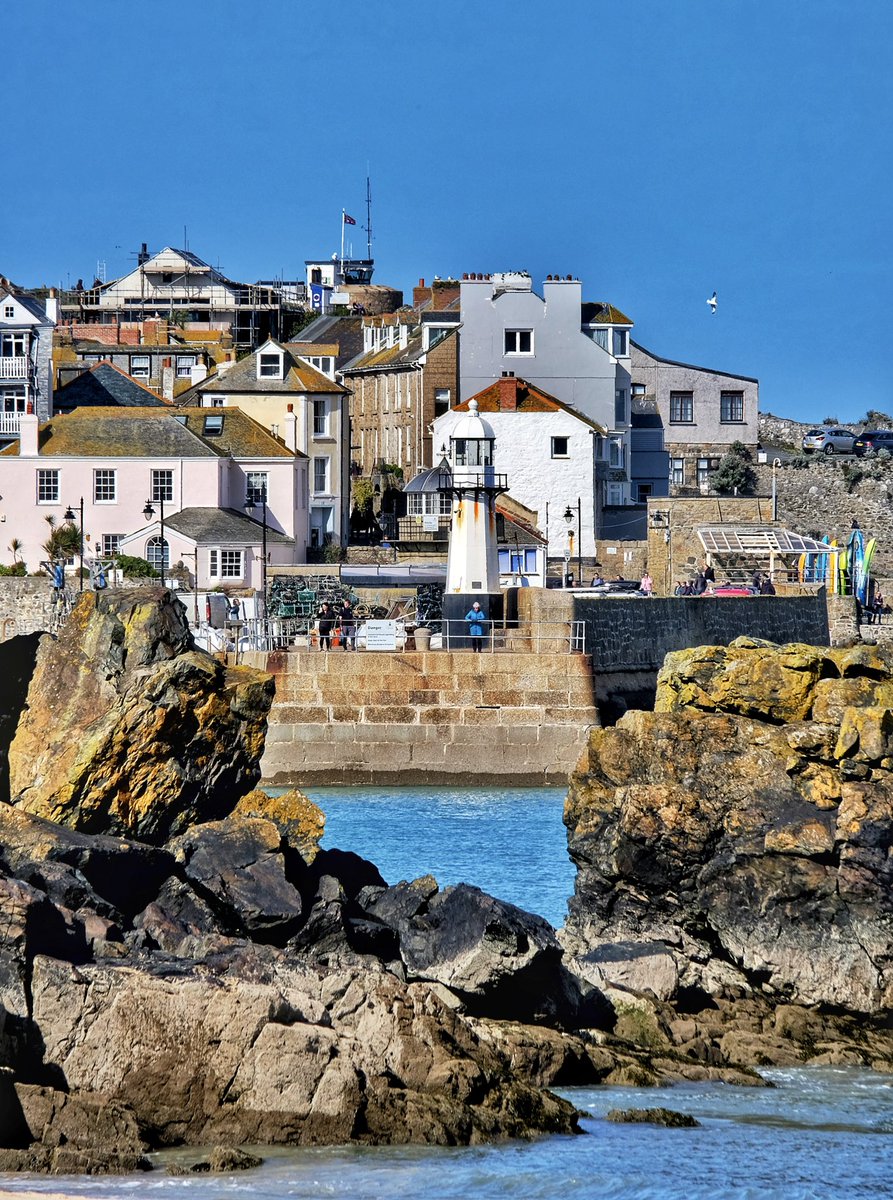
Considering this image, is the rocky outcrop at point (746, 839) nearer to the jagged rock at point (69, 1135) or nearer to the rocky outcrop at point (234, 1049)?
the rocky outcrop at point (234, 1049)

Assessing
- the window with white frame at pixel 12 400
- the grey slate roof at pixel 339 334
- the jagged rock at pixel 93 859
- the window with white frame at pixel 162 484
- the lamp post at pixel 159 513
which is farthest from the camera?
the grey slate roof at pixel 339 334

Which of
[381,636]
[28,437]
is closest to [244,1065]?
[381,636]

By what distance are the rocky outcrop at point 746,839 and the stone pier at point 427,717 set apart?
45.3 ft

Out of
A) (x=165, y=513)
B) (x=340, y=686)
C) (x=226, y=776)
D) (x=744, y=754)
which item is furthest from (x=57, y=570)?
(x=744, y=754)

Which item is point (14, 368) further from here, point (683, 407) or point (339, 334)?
point (339, 334)

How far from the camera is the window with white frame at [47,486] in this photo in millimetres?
51469

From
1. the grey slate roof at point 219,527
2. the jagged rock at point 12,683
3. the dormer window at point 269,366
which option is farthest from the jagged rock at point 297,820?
the dormer window at point 269,366

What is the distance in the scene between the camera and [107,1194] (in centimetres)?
1330

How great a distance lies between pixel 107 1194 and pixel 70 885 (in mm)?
3944

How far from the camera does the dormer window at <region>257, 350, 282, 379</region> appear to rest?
57844 mm

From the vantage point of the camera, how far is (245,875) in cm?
1838

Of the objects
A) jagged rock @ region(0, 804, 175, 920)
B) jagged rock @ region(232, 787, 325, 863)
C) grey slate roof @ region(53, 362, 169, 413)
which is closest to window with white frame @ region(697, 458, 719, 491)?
grey slate roof @ region(53, 362, 169, 413)

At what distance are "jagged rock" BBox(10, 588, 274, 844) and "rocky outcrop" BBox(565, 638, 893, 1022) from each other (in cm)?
348

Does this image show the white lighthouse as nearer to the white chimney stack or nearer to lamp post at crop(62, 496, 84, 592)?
lamp post at crop(62, 496, 84, 592)
